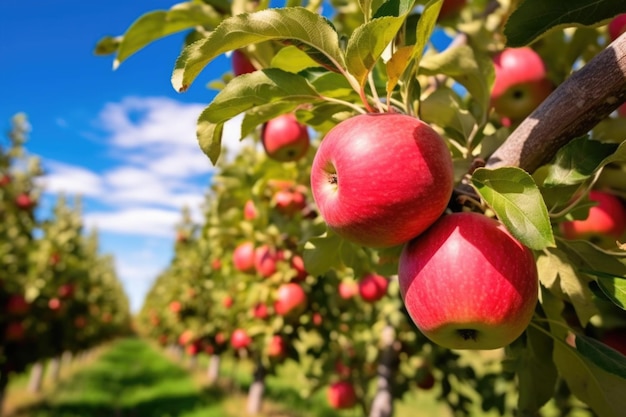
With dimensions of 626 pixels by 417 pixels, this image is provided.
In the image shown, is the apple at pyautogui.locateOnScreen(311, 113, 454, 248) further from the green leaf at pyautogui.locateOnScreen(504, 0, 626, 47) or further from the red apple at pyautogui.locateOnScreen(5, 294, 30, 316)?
the red apple at pyautogui.locateOnScreen(5, 294, 30, 316)

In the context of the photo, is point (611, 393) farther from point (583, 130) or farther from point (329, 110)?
point (329, 110)

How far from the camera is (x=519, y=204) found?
835 millimetres

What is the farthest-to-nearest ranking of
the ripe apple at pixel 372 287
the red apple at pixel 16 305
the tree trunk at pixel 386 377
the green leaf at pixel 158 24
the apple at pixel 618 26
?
the red apple at pixel 16 305 < the ripe apple at pixel 372 287 < the tree trunk at pixel 386 377 < the green leaf at pixel 158 24 < the apple at pixel 618 26

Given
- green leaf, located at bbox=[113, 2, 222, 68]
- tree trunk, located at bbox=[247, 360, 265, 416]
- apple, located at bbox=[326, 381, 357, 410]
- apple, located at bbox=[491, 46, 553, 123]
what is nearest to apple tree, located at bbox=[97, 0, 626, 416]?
apple, located at bbox=[491, 46, 553, 123]

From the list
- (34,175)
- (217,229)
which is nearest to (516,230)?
(217,229)

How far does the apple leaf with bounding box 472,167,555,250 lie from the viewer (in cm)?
80

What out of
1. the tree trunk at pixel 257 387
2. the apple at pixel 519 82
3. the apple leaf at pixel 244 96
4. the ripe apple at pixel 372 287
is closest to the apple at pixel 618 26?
the apple at pixel 519 82

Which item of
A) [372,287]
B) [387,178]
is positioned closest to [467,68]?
[387,178]

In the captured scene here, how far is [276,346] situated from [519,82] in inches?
112

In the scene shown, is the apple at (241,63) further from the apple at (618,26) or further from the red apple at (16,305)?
the red apple at (16,305)

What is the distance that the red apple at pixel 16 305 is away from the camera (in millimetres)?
7438

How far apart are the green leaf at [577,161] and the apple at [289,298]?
2439 millimetres

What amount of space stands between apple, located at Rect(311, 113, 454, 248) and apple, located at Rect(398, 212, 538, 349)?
6 cm

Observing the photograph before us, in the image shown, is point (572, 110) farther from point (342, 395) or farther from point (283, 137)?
point (342, 395)
